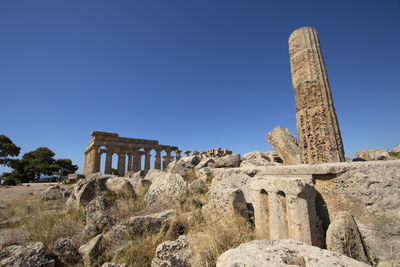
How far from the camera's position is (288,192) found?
2.07 metres

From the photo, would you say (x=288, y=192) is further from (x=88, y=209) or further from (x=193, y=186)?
(x=88, y=209)

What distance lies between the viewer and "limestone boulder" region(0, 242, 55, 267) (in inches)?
85.3

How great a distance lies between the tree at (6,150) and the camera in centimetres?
2455

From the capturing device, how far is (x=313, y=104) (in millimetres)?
4504

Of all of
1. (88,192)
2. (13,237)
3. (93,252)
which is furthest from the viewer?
(88,192)

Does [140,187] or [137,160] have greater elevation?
[137,160]

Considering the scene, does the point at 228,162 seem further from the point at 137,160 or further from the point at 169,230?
the point at 137,160

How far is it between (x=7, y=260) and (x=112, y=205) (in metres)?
1.68

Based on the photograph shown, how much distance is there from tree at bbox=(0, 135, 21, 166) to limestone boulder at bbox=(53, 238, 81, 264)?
33061 millimetres

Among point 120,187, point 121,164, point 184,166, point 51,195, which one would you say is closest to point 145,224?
point 120,187

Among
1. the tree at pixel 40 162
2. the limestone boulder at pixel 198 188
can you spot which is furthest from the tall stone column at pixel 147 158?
the limestone boulder at pixel 198 188

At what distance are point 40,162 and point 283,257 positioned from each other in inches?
1331

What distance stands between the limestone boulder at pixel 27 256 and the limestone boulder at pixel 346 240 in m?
3.33

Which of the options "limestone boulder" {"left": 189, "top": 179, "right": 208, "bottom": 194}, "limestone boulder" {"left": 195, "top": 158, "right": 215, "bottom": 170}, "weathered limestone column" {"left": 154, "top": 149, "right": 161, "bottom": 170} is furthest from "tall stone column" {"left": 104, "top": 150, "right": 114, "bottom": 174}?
"limestone boulder" {"left": 189, "top": 179, "right": 208, "bottom": 194}
